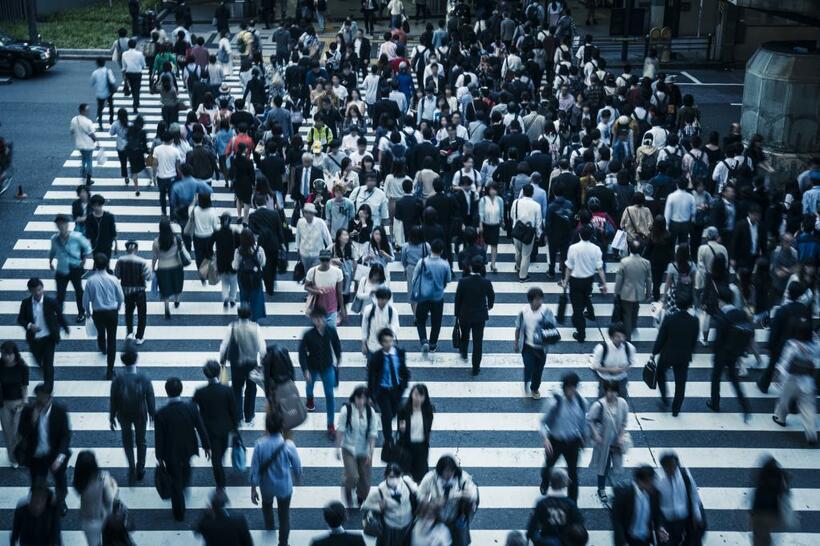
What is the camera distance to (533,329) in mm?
13055

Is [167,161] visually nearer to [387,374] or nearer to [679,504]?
[387,374]

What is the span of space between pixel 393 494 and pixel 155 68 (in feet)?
61.6

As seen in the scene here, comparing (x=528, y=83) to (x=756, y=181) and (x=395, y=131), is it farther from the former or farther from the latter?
(x=756, y=181)

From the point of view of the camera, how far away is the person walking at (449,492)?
976cm

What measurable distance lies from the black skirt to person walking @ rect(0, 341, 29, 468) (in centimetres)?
745

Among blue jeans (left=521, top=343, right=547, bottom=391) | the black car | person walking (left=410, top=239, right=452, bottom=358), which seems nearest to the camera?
blue jeans (left=521, top=343, right=547, bottom=391)

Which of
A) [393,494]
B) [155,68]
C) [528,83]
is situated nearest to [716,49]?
[528,83]

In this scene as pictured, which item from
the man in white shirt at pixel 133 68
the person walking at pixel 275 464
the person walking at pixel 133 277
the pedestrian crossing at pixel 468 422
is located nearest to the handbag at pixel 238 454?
the pedestrian crossing at pixel 468 422

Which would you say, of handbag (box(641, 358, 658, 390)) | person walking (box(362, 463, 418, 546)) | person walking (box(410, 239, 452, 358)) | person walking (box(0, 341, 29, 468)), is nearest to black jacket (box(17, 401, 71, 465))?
person walking (box(0, 341, 29, 468))

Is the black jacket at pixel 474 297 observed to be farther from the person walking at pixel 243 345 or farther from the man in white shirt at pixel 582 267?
the person walking at pixel 243 345

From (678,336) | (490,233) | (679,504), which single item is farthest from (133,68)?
(679,504)

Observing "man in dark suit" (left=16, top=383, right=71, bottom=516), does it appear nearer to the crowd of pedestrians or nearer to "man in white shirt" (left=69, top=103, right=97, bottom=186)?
the crowd of pedestrians

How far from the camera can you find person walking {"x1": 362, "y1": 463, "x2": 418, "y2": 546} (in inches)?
384

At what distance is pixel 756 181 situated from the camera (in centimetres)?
1714
